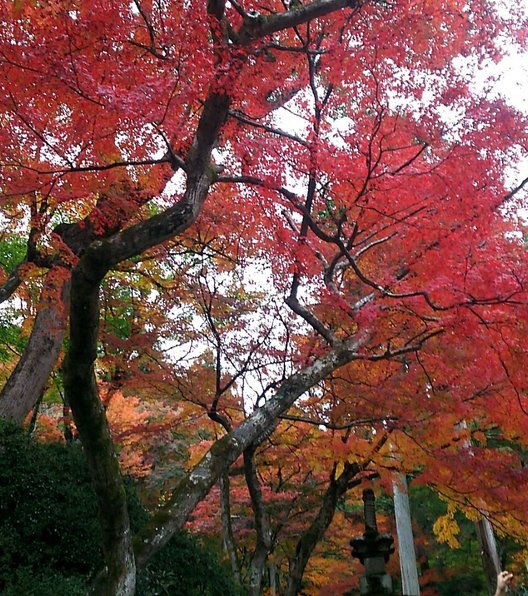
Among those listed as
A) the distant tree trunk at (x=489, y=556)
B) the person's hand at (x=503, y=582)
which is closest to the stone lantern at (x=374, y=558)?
the person's hand at (x=503, y=582)

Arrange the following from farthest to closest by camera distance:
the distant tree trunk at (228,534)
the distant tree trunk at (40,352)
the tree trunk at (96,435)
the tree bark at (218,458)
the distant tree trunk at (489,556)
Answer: the distant tree trunk at (489,556) < the distant tree trunk at (228,534) < the distant tree trunk at (40,352) < the tree bark at (218,458) < the tree trunk at (96,435)

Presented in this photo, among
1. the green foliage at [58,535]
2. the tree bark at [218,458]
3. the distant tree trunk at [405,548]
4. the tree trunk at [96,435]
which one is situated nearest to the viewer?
the tree trunk at [96,435]

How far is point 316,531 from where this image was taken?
28.2ft

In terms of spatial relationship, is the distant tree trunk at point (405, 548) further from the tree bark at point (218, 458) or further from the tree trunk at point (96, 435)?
the tree trunk at point (96, 435)

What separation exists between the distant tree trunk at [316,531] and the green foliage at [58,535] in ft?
7.31

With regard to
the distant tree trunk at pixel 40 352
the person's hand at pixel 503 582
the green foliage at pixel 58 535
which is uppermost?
the distant tree trunk at pixel 40 352

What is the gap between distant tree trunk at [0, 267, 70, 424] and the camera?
24.0 feet

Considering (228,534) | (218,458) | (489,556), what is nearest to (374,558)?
(228,534)

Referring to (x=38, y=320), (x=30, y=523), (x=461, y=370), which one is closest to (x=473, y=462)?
(x=461, y=370)

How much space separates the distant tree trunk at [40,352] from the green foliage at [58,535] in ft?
3.66

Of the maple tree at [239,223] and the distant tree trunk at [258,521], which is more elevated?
the maple tree at [239,223]

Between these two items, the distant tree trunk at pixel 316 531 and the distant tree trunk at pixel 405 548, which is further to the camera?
the distant tree trunk at pixel 405 548

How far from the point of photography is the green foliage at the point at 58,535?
5.14 m

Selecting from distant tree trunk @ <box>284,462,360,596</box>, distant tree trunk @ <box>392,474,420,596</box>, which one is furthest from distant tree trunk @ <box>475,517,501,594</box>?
distant tree trunk @ <box>284,462,360,596</box>
